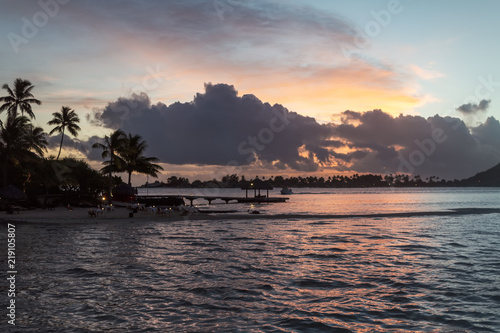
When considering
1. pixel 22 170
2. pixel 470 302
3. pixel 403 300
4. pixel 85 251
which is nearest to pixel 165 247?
pixel 85 251

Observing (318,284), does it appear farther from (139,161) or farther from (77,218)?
(139,161)

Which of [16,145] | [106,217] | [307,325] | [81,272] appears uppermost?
[16,145]

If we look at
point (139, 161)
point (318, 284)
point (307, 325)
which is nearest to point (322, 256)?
point (318, 284)

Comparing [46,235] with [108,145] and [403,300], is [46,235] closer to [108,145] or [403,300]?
[403,300]

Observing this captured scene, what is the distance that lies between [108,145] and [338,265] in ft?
168

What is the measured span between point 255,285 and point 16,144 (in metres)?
47.4

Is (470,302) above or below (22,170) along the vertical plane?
below

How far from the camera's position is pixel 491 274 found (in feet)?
58.4

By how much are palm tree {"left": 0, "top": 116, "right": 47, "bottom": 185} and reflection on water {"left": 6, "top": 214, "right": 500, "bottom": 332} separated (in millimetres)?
26329

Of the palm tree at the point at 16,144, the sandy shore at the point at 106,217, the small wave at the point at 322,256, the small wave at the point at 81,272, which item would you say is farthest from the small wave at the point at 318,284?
the palm tree at the point at 16,144

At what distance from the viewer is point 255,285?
15766mm

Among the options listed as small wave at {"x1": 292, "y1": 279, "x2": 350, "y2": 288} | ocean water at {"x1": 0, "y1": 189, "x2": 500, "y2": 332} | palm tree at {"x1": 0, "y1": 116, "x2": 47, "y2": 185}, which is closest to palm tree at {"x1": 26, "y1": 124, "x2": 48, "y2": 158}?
palm tree at {"x1": 0, "y1": 116, "x2": 47, "y2": 185}

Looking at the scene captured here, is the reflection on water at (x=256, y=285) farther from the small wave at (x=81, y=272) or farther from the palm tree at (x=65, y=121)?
the palm tree at (x=65, y=121)

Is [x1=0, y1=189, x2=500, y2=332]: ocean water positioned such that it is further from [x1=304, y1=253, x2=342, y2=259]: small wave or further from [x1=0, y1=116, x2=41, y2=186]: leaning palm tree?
[x1=0, y1=116, x2=41, y2=186]: leaning palm tree
